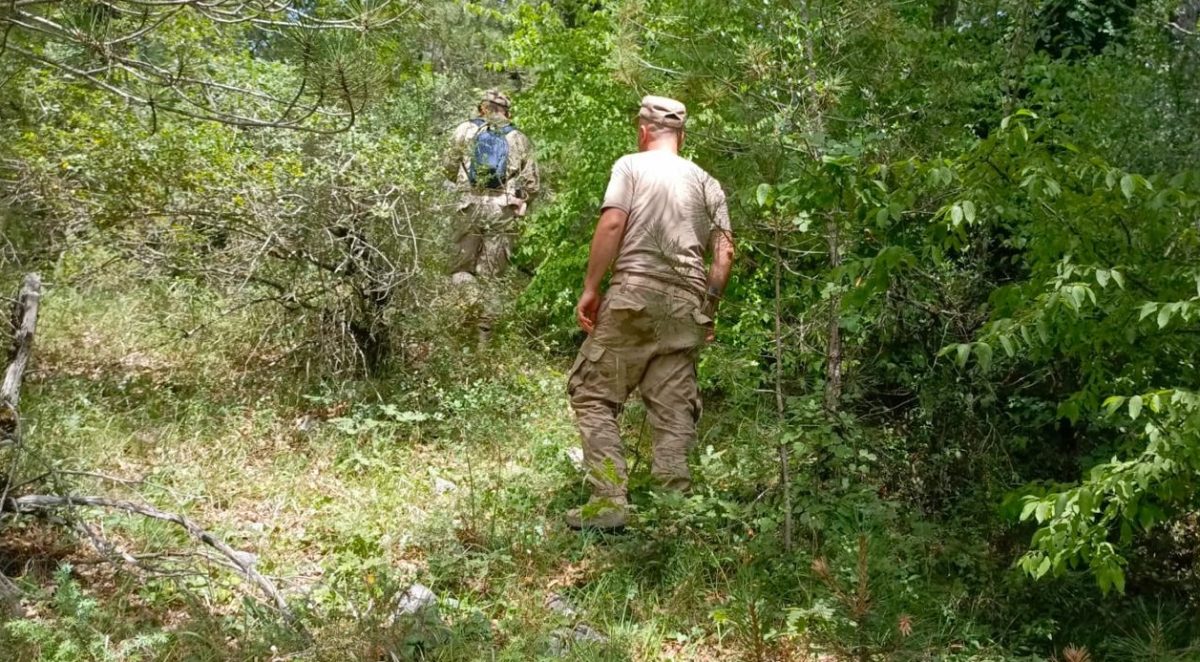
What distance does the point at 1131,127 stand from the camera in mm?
5402

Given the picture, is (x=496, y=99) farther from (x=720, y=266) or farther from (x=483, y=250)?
(x=720, y=266)

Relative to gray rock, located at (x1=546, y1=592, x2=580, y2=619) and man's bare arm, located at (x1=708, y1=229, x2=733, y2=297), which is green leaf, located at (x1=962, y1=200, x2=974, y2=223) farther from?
gray rock, located at (x1=546, y1=592, x2=580, y2=619)

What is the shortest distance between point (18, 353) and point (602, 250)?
2.86 meters

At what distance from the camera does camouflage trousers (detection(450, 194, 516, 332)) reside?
25.1ft

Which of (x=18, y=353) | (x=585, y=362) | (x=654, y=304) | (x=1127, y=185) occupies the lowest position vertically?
(x=18, y=353)

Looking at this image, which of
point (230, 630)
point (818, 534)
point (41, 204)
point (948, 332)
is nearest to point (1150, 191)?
point (948, 332)

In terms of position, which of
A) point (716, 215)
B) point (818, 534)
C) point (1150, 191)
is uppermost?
point (1150, 191)

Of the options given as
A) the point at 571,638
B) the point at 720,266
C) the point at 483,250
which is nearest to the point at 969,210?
the point at 720,266

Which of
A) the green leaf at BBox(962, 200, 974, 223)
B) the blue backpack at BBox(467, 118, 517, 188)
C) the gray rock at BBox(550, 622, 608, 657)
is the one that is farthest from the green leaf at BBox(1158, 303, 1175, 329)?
the blue backpack at BBox(467, 118, 517, 188)

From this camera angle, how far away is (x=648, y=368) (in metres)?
4.78

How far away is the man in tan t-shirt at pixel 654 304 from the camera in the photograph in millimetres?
4680

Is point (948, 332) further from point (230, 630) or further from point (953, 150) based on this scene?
point (230, 630)

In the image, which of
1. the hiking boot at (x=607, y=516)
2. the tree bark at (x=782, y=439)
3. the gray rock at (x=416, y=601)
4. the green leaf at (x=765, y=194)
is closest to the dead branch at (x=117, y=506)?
the gray rock at (x=416, y=601)

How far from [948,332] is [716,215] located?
4.15ft
